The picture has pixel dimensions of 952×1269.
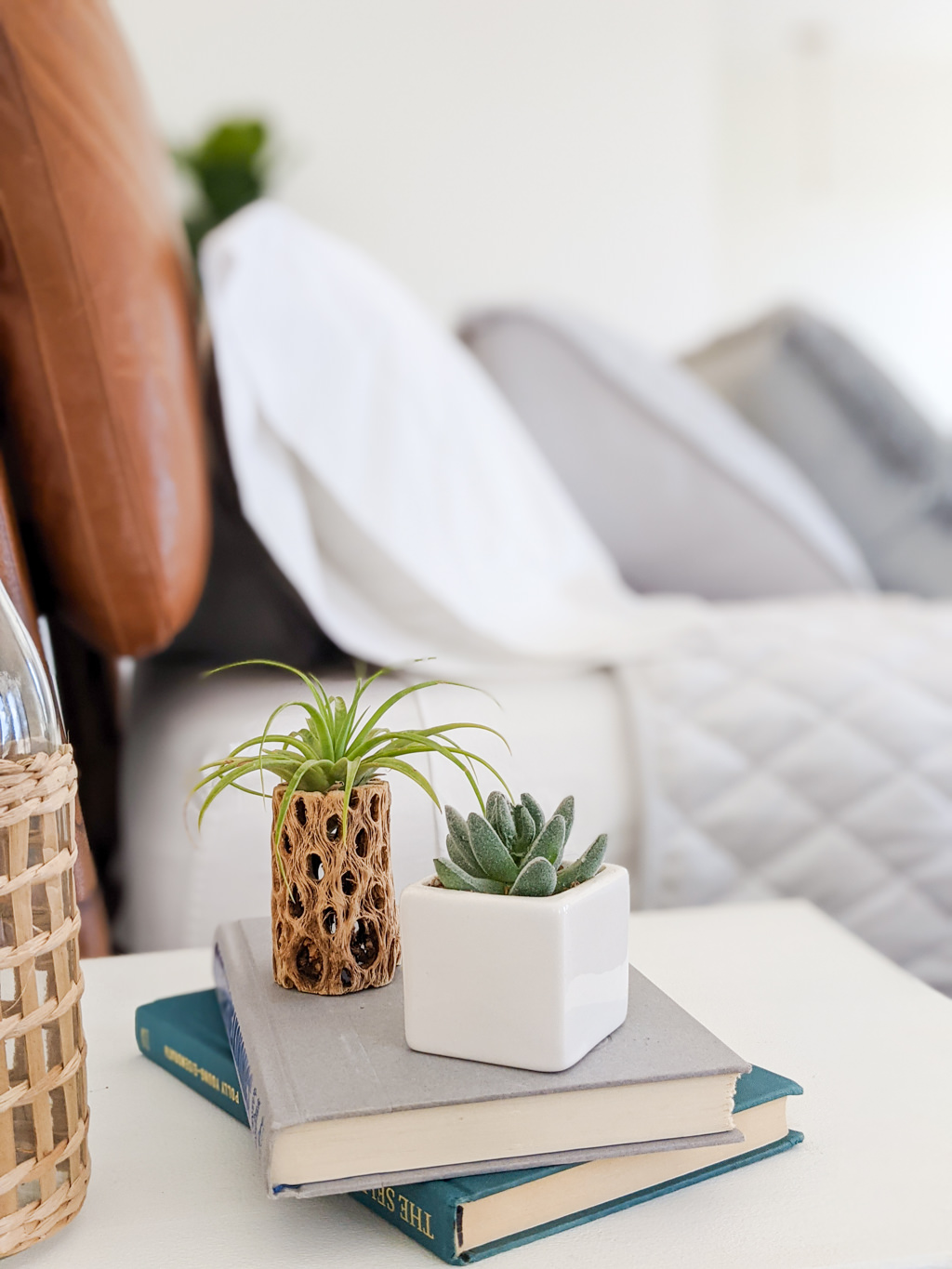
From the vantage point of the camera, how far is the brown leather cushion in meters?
0.70

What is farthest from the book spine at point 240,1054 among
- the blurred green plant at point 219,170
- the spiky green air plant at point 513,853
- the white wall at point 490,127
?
the white wall at point 490,127

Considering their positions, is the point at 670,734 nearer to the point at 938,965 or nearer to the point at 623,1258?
the point at 938,965

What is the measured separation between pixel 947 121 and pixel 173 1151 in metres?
6.71

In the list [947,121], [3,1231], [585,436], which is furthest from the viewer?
[947,121]

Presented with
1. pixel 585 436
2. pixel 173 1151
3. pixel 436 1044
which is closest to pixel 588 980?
pixel 436 1044

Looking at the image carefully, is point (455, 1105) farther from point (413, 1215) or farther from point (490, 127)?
point (490, 127)

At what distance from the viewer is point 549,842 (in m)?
0.43

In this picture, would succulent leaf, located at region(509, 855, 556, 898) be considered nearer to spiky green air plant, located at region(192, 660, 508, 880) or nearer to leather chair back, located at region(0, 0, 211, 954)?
spiky green air plant, located at region(192, 660, 508, 880)

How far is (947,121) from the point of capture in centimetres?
593

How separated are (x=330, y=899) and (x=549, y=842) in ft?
0.36

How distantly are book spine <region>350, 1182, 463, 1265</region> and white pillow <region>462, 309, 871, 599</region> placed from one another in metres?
1.13

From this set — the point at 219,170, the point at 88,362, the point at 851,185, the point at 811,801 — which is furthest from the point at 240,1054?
the point at 851,185

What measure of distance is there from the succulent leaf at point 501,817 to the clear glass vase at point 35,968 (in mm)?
155

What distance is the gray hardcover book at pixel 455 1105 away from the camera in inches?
14.9
